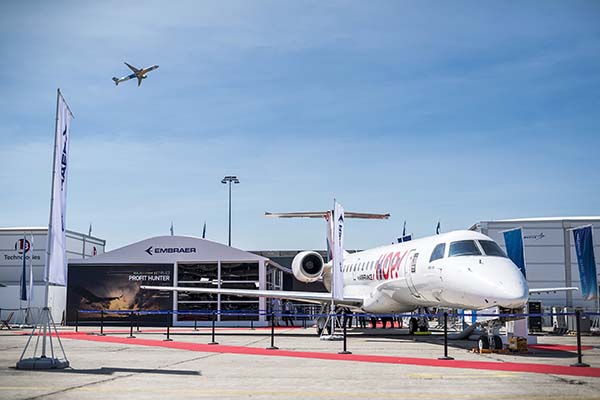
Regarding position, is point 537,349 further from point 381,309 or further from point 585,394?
point 585,394

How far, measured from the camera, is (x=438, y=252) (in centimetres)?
1816

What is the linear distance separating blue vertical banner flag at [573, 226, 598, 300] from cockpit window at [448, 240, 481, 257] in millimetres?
11818

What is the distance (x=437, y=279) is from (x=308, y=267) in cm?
988

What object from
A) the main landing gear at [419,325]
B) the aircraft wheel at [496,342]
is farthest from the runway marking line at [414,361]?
the main landing gear at [419,325]

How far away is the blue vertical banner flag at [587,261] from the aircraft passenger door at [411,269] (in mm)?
10472

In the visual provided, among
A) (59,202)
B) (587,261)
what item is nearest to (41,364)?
(59,202)

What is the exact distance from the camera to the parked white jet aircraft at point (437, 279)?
15438 millimetres

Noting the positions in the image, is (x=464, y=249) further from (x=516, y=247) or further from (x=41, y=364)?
(x=41, y=364)

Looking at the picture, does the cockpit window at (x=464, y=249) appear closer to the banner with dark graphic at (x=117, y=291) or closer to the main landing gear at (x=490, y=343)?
the main landing gear at (x=490, y=343)

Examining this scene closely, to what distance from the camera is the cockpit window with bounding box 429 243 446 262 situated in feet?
59.0

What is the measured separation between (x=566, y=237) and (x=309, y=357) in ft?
81.7

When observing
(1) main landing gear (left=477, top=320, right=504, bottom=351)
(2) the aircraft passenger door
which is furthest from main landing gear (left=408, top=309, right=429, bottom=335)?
(1) main landing gear (left=477, top=320, right=504, bottom=351)

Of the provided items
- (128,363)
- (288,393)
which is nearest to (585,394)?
(288,393)

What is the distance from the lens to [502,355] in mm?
15695
